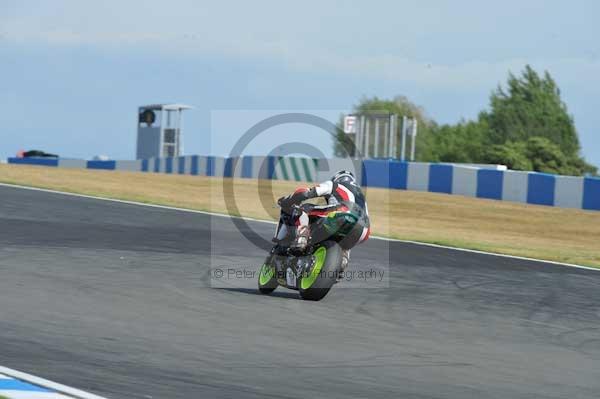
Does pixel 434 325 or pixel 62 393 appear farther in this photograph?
pixel 434 325

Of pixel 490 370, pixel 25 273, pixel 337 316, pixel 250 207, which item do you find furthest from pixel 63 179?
pixel 490 370

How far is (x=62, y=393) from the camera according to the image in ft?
19.0

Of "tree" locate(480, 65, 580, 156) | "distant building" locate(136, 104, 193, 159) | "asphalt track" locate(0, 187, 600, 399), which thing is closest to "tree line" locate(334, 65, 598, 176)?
"tree" locate(480, 65, 580, 156)

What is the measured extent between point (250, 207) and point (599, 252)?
876 cm

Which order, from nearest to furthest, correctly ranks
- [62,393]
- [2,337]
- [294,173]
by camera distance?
[62,393] → [2,337] → [294,173]

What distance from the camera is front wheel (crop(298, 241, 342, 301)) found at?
9.85m

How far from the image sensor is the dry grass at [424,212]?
19.2 metres

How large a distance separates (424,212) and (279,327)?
1637 cm

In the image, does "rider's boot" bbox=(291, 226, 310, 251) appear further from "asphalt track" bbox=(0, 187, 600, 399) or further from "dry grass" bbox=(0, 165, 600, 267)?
"dry grass" bbox=(0, 165, 600, 267)

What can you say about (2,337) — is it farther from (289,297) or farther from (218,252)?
(218,252)

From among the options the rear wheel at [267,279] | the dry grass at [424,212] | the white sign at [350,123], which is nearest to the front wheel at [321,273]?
the rear wheel at [267,279]

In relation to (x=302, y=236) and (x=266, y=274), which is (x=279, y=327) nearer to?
(x=302, y=236)

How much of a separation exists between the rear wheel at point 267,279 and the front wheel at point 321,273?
15.6 inches

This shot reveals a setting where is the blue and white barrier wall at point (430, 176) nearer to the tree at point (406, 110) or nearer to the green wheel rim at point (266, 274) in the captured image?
the green wheel rim at point (266, 274)
